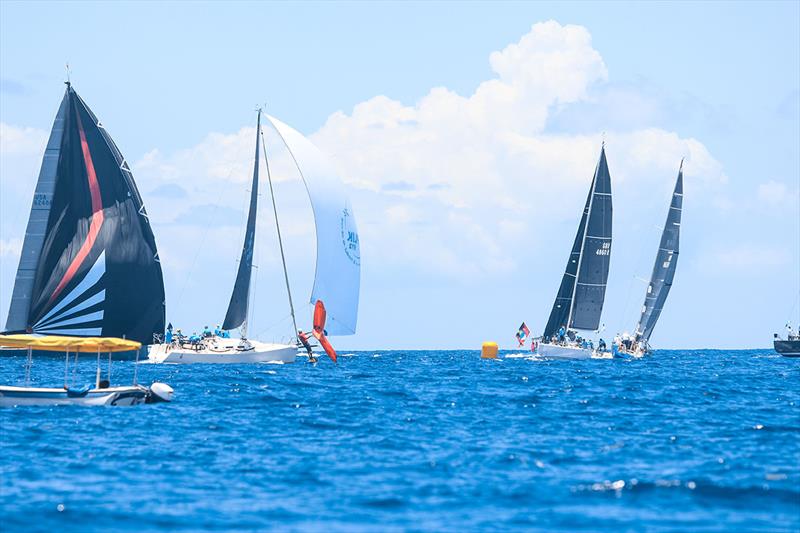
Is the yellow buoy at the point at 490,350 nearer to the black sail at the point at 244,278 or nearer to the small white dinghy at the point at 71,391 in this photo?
the black sail at the point at 244,278

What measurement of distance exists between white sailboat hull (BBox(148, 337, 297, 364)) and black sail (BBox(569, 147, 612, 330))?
1165 inches

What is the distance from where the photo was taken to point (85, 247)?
5503cm

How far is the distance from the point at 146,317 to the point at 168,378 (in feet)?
24.4

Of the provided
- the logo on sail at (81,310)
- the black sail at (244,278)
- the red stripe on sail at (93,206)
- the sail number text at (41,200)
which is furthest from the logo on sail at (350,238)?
the sail number text at (41,200)

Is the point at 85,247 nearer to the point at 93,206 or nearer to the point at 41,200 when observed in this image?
the point at 93,206

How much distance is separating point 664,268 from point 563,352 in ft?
45.9

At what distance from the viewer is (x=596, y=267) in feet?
294

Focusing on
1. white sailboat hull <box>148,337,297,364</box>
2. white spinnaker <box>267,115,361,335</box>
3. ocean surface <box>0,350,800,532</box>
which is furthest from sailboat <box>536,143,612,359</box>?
ocean surface <box>0,350,800,532</box>

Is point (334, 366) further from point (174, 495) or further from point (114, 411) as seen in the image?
point (174, 495)

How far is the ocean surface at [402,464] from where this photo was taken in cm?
1853

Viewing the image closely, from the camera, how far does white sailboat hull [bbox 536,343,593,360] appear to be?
88.4 m

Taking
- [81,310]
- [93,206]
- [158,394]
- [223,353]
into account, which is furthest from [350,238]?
[158,394]

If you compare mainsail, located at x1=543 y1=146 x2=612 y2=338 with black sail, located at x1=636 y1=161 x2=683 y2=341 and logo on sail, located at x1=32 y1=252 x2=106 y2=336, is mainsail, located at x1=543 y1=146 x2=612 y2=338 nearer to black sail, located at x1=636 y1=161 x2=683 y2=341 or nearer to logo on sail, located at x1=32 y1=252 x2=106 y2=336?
black sail, located at x1=636 y1=161 x2=683 y2=341

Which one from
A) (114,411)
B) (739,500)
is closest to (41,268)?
(114,411)
